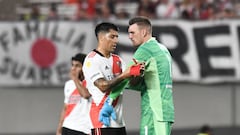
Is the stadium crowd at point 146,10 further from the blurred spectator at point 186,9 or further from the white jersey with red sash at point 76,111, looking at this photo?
the white jersey with red sash at point 76,111

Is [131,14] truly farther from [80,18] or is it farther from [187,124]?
[187,124]

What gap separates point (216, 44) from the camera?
19.3 metres

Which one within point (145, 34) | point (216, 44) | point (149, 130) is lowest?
point (149, 130)

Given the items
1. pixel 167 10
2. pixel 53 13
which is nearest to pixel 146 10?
pixel 167 10

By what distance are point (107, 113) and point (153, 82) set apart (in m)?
0.75

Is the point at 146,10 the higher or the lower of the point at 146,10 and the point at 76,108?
the higher

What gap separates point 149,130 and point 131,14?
31.8 feet

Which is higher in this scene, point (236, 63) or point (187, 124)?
point (236, 63)

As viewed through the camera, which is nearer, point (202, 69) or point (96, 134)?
point (96, 134)

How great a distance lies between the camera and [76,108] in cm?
1307

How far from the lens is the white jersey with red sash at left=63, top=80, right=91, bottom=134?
12.9 metres

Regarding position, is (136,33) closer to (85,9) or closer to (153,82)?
(153,82)

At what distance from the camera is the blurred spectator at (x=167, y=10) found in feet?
64.2

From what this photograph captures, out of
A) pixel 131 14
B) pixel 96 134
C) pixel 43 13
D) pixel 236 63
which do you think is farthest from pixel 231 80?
pixel 96 134
